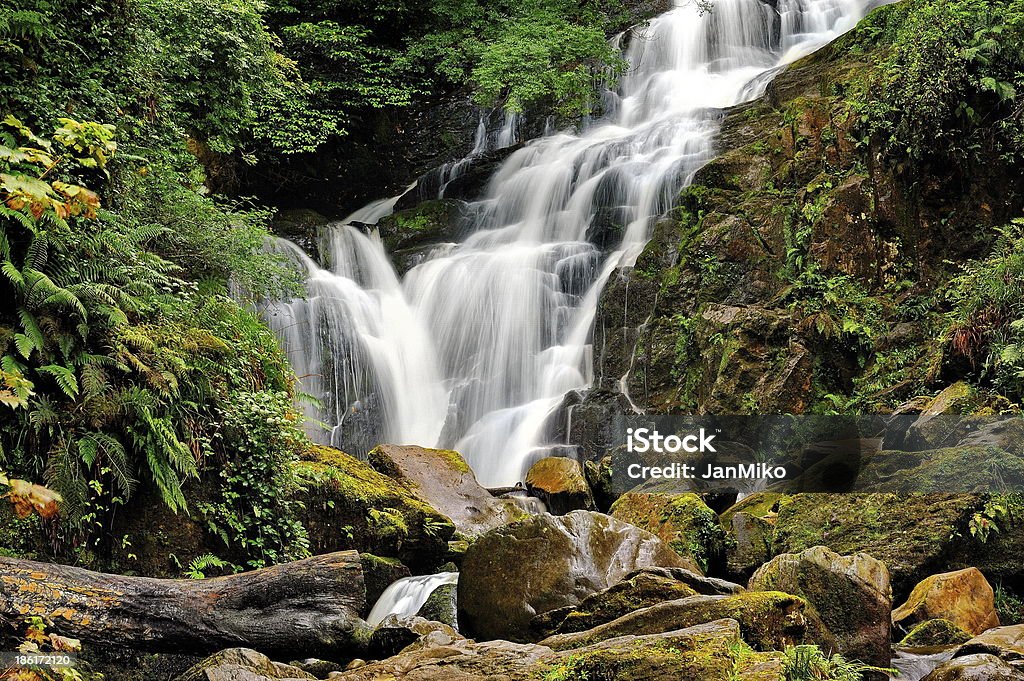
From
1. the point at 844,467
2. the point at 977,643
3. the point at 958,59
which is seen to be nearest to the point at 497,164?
the point at 958,59

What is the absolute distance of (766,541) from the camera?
335 inches

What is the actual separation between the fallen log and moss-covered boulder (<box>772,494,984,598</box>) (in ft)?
14.4

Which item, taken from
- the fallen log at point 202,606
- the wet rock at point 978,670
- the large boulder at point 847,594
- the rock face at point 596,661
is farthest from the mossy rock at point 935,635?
the fallen log at point 202,606

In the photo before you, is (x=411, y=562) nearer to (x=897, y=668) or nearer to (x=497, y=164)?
(x=897, y=668)

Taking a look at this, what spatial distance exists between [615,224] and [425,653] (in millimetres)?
12287

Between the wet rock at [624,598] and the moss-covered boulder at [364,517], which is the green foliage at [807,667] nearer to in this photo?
the wet rock at [624,598]

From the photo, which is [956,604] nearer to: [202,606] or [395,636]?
[395,636]

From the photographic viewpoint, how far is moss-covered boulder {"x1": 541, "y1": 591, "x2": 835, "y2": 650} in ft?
17.5

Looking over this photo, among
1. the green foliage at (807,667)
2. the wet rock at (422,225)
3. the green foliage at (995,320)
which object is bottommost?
the green foliage at (807,667)

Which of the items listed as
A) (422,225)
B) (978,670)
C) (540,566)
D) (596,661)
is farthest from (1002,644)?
(422,225)

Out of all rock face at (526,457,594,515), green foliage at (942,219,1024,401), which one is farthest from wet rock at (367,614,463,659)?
green foliage at (942,219,1024,401)

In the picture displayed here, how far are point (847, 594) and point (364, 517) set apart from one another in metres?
4.80

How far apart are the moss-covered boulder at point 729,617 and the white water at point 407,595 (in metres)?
2.75

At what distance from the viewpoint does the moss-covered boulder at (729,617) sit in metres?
5.32
